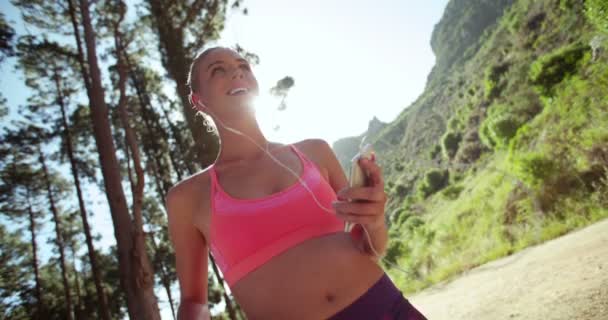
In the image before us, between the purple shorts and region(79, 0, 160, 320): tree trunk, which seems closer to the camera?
the purple shorts

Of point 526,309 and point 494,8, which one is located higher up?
point 494,8

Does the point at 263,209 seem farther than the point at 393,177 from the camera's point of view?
No

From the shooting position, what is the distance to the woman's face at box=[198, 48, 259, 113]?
154 centimetres

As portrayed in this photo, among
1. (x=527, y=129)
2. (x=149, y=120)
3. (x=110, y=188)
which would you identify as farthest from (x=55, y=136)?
(x=527, y=129)

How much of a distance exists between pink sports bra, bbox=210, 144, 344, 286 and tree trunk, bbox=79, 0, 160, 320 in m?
4.37

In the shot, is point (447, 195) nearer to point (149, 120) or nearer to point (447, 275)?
point (447, 275)

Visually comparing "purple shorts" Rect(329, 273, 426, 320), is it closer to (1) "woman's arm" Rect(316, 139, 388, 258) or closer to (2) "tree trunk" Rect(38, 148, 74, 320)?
(1) "woman's arm" Rect(316, 139, 388, 258)

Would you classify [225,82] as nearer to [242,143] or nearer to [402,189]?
[242,143]

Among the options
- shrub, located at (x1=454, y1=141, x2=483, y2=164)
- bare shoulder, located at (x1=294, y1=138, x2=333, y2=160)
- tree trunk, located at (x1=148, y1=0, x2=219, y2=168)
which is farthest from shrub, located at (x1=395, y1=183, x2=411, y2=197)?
bare shoulder, located at (x1=294, y1=138, x2=333, y2=160)

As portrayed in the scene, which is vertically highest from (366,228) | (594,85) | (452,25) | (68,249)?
(452,25)

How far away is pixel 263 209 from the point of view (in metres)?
1.25

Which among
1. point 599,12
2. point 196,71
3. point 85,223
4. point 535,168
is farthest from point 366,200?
point 85,223

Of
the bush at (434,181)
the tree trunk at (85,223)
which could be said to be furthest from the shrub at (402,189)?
the tree trunk at (85,223)

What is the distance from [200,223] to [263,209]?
340 mm
